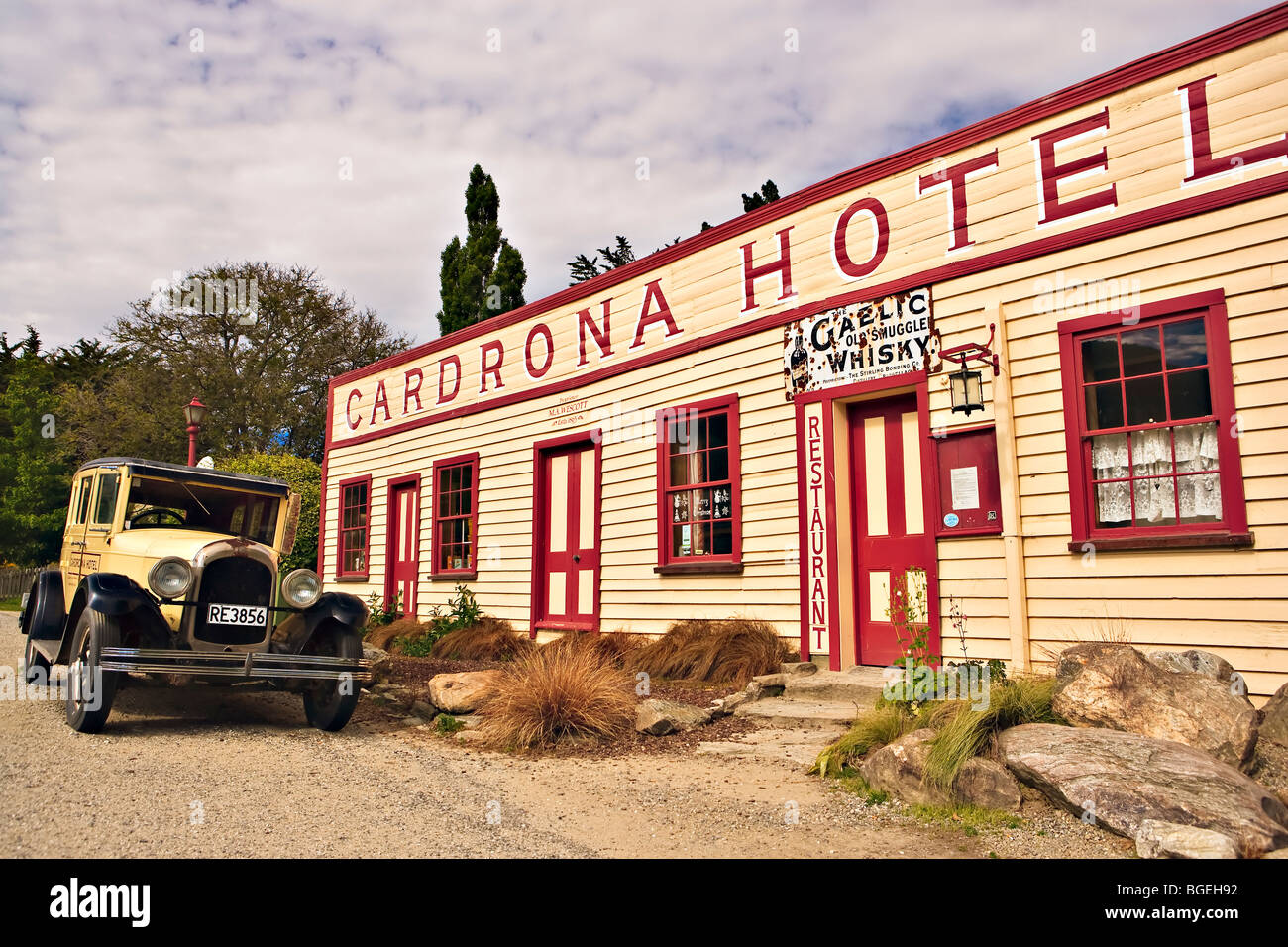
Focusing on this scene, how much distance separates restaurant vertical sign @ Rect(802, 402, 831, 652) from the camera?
8.14m

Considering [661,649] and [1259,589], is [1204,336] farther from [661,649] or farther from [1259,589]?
[661,649]

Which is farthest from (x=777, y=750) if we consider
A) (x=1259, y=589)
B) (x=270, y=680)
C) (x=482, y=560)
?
(x=482, y=560)

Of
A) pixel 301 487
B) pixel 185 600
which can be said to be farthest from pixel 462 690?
pixel 301 487

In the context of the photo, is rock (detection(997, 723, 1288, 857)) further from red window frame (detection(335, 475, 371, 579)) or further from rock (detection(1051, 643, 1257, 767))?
red window frame (detection(335, 475, 371, 579))

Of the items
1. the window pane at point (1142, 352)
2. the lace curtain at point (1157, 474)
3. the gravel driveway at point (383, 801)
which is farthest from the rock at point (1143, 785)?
the window pane at point (1142, 352)

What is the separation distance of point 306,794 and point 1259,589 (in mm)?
6113

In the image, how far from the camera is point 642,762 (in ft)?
19.6

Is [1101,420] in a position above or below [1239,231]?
below

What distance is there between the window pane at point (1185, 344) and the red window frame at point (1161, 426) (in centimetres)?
4

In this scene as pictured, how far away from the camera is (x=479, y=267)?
25594 millimetres

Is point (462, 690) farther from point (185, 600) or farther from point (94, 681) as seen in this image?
point (94, 681)

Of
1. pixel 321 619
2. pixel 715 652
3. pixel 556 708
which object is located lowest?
pixel 556 708

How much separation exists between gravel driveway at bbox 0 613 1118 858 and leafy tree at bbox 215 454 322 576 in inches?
521

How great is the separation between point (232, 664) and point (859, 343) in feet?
19.3
